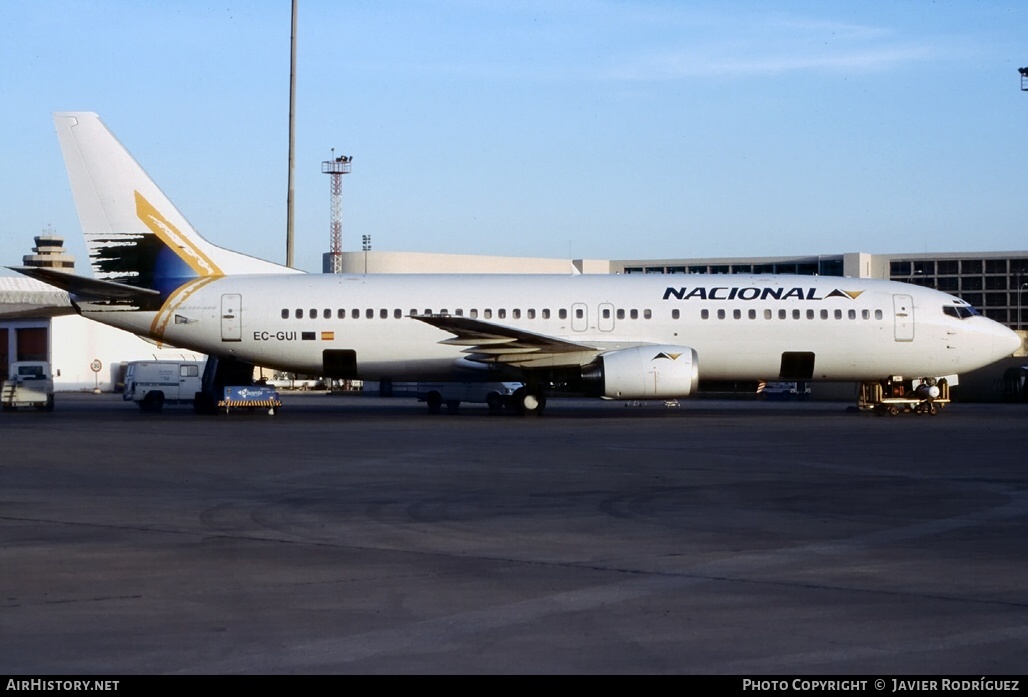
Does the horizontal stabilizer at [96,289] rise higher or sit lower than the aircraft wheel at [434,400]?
higher

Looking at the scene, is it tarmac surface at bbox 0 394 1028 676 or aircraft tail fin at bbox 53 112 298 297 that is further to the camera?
aircraft tail fin at bbox 53 112 298 297

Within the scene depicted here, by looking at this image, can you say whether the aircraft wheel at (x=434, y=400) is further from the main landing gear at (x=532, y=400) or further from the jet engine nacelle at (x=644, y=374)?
the jet engine nacelle at (x=644, y=374)

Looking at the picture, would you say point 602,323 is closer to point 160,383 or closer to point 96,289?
point 96,289

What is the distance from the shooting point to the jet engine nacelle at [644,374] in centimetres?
3195

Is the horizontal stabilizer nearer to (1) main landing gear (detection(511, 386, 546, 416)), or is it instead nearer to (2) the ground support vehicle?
(1) main landing gear (detection(511, 386, 546, 416))

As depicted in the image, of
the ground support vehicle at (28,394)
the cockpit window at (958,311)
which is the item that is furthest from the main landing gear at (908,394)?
the ground support vehicle at (28,394)

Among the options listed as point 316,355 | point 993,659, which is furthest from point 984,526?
point 316,355

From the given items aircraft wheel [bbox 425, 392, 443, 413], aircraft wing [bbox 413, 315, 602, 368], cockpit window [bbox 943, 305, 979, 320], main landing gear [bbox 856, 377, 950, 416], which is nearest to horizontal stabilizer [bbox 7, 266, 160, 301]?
aircraft wing [bbox 413, 315, 602, 368]

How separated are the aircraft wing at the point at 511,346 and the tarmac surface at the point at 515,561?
34.2ft

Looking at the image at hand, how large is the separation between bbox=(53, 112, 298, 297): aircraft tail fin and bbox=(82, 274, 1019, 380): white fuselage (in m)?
1.01

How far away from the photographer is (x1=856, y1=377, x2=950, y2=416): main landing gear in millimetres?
35188

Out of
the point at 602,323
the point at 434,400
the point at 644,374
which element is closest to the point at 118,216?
the point at 434,400

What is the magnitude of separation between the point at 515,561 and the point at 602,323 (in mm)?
24083
